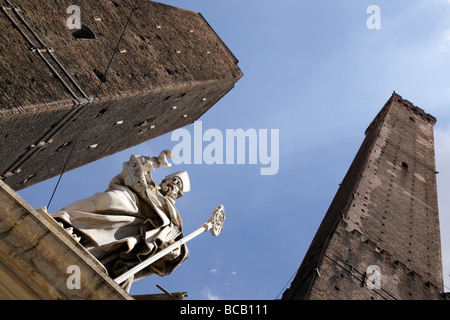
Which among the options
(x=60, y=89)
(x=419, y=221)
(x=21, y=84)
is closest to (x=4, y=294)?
(x=21, y=84)

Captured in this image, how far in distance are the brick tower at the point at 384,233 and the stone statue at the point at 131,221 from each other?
16.1ft

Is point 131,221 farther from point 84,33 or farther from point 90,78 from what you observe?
point 84,33

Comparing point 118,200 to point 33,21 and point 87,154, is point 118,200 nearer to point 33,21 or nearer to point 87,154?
point 33,21

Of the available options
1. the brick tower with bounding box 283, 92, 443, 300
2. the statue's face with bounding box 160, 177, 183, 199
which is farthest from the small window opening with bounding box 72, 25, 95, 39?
the statue's face with bounding box 160, 177, 183, 199

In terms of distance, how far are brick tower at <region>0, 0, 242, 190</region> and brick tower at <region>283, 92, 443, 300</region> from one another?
4717mm

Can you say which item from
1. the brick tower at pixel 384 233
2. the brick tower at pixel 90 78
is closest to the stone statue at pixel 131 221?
the brick tower at pixel 90 78

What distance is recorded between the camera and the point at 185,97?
13.6 metres

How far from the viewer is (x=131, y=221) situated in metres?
4.20

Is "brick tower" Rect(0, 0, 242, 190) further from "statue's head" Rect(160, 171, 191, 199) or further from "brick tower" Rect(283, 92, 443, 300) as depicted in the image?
"brick tower" Rect(283, 92, 443, 300)

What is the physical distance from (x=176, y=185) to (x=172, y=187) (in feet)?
0.18

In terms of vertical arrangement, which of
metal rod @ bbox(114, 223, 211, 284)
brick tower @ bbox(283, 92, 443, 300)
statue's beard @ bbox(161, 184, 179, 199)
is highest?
brick tower @ bbox(283, 92, 443, 300)

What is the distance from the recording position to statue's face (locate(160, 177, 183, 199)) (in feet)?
16.0

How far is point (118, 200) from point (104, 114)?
6.18 meters

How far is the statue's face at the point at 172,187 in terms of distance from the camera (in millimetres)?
4883
